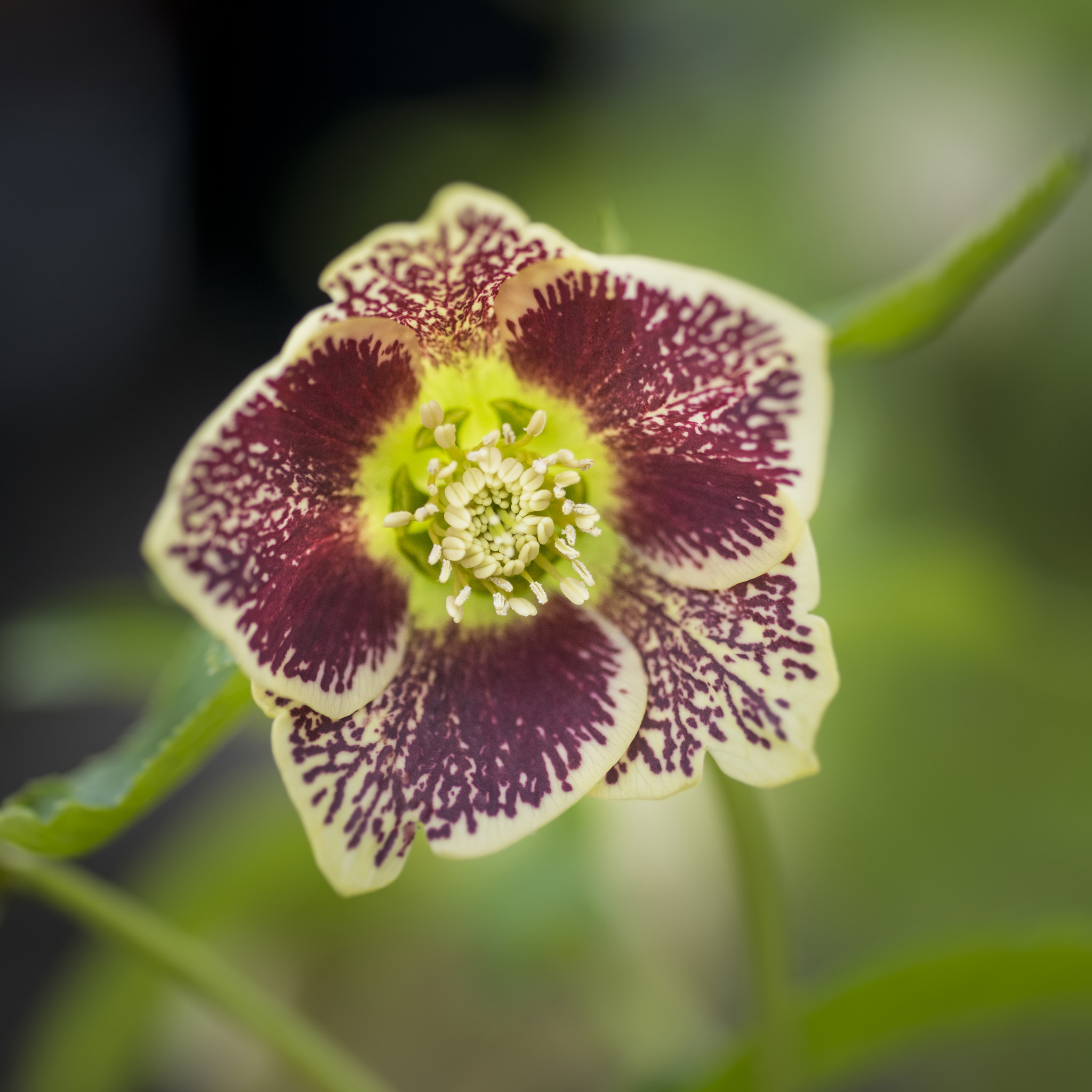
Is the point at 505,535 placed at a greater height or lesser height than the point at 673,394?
lesser

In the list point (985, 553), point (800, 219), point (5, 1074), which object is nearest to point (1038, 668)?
point (985, 553)

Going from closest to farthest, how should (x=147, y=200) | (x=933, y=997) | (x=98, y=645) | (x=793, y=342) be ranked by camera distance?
(x=793, y=342) → (x=933, y=997) → (x=98, y=645) → (x=147, y=200)

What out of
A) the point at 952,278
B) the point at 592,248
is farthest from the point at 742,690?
the point at 592,248

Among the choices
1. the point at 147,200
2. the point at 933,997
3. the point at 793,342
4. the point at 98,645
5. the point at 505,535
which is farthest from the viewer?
the point at 147,200

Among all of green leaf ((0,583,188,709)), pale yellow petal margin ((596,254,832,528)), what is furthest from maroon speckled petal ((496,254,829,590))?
A: green leaf ((0,583,188,709))

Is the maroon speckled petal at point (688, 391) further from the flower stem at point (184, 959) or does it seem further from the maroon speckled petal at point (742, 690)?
the flower stem at point (184, 959)

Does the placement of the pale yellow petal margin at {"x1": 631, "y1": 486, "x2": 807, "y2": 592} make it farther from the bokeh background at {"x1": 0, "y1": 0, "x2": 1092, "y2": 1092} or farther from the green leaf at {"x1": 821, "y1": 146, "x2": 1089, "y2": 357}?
the bokeh background at {"x1": 0, "y1": 0, "x2": 1092, "y2": 1092}

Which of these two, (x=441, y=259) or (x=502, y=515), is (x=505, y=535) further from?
(x=441, y=259)

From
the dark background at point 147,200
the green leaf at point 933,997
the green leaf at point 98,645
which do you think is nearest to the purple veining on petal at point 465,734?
the green leaf at point 933,997
